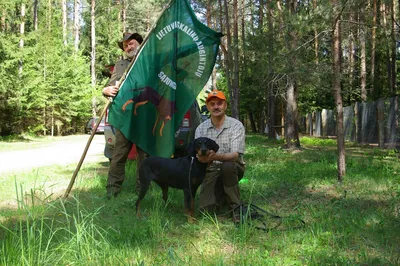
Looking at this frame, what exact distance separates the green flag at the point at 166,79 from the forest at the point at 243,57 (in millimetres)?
2489

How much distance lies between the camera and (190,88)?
5.73 meters

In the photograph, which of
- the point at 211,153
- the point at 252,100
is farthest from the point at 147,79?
the point at 252,100

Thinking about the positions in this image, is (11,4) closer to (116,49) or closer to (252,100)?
(252,100)

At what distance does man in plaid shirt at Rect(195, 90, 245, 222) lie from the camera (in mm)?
4555

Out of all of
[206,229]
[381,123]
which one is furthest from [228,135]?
[381,123]

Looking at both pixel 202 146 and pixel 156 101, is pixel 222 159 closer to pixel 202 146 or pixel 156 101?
pixel 202 146

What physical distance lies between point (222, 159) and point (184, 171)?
46 cm

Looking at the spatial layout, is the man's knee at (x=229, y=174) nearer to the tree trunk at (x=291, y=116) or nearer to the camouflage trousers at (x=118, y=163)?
the camouflage trousers at (x=118, y=163)

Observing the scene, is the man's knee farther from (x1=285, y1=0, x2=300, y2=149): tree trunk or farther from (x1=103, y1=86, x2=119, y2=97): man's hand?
(x1=285, y1=0, x2=300, y2=149): tree trunk

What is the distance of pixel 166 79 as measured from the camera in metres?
5.68

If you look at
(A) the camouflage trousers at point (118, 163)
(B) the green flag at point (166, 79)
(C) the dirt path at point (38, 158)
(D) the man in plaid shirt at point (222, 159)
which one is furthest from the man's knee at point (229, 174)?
(C) the dirt path at point (38, 158)

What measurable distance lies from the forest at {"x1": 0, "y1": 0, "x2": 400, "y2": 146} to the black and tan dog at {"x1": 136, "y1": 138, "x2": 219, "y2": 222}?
10.7 feet

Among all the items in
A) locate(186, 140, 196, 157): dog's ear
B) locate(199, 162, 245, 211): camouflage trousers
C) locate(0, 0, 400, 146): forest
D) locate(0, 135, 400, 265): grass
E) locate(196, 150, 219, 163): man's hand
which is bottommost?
locate(0, 135, 400, 265): grass

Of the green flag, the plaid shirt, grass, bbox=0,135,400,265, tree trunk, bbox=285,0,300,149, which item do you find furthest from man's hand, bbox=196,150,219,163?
tree trunk, bbox=285,0,300,149
